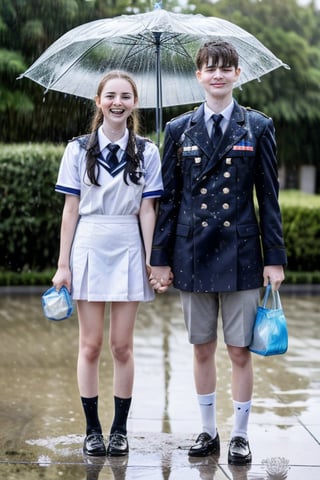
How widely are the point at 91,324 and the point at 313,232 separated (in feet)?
26.5

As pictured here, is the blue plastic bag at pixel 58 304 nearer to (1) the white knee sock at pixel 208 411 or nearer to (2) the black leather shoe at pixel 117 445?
(2) the black leather shoe at pixel 117 445

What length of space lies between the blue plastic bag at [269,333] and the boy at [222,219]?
0.06 m

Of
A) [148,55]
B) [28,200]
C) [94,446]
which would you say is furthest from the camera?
[28,200]

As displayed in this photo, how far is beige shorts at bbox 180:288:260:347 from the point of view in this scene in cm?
464

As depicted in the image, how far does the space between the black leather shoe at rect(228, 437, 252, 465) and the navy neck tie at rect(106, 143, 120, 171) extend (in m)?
1.53

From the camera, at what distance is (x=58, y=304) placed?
4.66 m

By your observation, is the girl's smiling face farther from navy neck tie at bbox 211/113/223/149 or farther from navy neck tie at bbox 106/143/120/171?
navy neck tie at bbox 211/113/223/149

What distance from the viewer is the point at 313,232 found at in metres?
12.4

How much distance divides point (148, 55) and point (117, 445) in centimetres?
225

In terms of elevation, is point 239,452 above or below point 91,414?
below

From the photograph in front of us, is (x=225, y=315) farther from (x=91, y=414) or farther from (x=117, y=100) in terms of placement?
(x=117, y=100)

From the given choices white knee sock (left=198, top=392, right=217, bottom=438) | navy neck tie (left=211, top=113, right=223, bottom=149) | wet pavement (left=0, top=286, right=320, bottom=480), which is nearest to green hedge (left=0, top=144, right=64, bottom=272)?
wet pavement (left=0, top=286, right=320, bottom=480)

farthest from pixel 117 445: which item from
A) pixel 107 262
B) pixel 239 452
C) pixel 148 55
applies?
pixel 148 55

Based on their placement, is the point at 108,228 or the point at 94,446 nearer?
the point at 108,228
